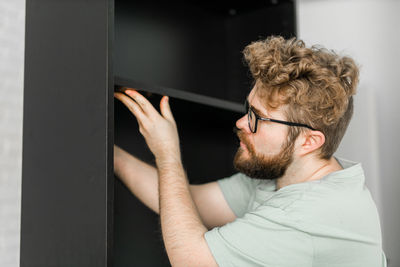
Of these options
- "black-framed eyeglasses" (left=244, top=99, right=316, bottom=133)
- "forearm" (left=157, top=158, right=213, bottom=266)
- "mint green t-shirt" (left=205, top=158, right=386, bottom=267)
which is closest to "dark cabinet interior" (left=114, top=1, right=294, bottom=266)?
"black-framed eyeglasses" (left=244, top=99, right=316, bottom=133)

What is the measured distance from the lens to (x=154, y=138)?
1.29 metres

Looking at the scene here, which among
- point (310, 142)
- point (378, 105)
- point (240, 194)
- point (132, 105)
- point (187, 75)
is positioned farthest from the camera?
point (378, 105)

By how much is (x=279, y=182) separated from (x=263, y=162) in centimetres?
13

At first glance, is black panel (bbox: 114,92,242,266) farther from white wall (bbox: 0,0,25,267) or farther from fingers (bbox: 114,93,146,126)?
white wall (bbox: 0,0,25,267)

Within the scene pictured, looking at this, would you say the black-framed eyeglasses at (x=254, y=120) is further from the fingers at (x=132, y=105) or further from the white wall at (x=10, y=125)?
the white wall at (x=10, y=125)

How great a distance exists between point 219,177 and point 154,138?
78 centimetres

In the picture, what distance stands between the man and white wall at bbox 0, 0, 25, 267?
1.03 feet

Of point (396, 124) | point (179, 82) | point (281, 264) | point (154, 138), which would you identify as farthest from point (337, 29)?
point (281, 264)

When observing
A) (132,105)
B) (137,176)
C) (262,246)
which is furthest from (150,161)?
(262,246)

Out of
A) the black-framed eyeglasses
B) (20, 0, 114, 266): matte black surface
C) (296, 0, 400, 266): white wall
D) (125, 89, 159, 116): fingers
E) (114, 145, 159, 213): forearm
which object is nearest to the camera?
(20, 0, 114, 266): matte black surface

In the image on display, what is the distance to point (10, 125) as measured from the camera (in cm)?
127

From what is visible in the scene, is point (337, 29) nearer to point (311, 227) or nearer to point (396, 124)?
point (396, 124)

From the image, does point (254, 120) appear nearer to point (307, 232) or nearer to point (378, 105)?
point (307, 232)

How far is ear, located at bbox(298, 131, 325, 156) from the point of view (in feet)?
4.40
